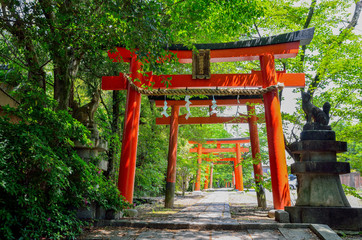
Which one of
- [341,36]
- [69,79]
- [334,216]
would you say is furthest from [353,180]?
[69,79]

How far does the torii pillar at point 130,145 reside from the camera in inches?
235

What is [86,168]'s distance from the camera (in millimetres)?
4285

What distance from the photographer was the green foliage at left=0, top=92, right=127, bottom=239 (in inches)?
115

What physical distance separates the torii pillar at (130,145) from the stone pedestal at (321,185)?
361 cm

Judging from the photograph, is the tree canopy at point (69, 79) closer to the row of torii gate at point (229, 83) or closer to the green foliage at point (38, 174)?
the green foliage at point (38, 174)

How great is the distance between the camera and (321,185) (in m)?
4.82

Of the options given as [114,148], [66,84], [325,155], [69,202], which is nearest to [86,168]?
[69,202]

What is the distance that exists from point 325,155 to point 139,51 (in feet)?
13.6

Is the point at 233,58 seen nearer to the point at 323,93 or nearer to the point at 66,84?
the point at 323,93

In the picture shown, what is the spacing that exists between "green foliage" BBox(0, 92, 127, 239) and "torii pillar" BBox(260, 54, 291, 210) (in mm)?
4234

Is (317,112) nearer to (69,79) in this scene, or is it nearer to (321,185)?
(321,185)

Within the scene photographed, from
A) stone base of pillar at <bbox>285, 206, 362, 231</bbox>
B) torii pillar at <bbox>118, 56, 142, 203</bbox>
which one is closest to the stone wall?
stone base of pillar at <bbox>285, 206, 362, 231</bbox>

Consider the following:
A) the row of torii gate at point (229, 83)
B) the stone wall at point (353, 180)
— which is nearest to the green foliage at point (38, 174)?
the row of torii gate at point (229, 83)

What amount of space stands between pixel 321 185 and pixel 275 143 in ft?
5.04
